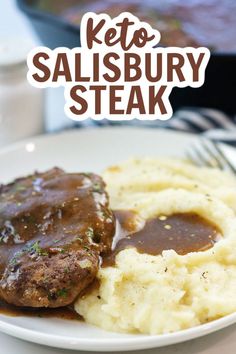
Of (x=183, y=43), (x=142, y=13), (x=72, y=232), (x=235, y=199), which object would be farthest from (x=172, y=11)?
(x=72, y=232)

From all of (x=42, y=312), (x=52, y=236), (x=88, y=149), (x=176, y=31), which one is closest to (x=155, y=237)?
(x=52, y=236)

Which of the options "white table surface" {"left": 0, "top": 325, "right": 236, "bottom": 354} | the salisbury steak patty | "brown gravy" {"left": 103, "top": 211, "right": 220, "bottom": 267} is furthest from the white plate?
"white table surface" {"left": 0, "top": 325, "right": 236, "bottom": 354}

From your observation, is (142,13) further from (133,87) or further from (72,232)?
(72,232)

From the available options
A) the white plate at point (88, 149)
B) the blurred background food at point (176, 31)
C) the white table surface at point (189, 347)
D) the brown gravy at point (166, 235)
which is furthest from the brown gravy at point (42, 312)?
the blurred background food at point (176, 31)

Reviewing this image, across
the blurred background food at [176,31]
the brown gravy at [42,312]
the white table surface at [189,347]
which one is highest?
the blurred background food at [176,31]

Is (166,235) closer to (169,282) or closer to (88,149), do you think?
(169,282)

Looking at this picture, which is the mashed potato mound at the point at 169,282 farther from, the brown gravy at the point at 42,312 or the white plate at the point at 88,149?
the white plate at the point at 88,149
